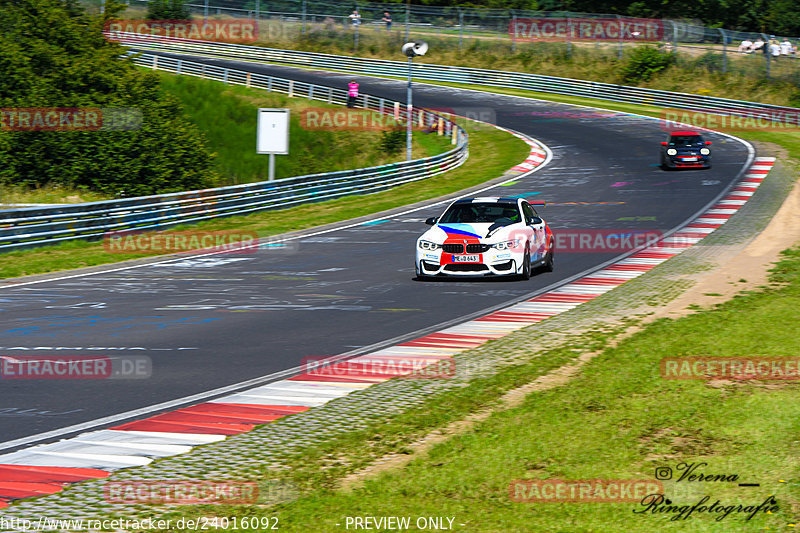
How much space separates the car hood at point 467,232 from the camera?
16766 mm

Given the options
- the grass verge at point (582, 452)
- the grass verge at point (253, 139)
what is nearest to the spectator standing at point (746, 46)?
the grass verge at point (253, 139)

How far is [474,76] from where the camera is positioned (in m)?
66.6

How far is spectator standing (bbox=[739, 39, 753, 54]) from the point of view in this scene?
57.6 m

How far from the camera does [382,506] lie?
Answer: 5.72 meters

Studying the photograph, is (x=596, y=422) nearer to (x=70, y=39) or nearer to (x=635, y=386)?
(x=635, y=386)

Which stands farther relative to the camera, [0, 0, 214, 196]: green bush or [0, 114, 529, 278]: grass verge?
[0, 0, 214, 196]: green bush

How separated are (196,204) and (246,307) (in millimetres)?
12729

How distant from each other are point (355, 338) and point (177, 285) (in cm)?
626

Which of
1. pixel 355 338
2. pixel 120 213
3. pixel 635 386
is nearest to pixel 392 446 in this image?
pixel 635 386

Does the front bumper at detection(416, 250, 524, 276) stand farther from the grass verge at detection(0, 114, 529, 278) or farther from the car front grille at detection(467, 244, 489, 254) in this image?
the grass verge at detection(0, 114, 529, 278)

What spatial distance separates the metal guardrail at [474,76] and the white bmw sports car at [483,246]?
3816 cm

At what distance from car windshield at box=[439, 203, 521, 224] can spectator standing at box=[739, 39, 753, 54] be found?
45.9m

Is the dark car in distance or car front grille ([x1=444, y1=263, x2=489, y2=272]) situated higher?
the dark car in distance

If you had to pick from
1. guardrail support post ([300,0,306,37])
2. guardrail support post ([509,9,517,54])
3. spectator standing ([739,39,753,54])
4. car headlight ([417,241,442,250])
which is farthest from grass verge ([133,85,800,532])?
guardrail support post ([300,0,306,37])
